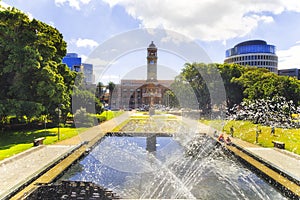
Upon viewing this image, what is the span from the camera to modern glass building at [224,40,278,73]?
89188 millimetres

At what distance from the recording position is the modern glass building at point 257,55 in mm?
89188

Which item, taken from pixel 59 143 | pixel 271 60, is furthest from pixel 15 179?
pixel 271 60

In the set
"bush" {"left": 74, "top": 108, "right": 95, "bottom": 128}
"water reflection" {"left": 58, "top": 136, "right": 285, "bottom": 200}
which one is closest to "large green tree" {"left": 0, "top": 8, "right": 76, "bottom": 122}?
"water reflection" {"left": 58, "top": 136, "right": 285, "bottom": 200}

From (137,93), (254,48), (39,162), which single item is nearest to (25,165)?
(39,162)

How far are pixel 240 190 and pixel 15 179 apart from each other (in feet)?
25.1

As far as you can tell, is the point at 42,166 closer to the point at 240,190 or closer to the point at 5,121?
the point at 240,190

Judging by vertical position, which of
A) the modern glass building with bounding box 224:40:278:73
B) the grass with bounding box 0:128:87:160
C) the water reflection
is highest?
the modern glass building with bounding box 224:40:278:73

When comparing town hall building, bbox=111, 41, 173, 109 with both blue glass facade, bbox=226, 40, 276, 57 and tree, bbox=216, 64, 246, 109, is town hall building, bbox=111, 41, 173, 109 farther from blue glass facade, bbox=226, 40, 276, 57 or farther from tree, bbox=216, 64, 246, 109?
tree, bbox=216, 64, 246, 109

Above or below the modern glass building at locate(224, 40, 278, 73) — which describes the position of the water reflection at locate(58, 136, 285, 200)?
below

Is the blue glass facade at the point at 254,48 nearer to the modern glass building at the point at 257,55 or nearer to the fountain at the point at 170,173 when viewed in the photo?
the modern glass building at the point at 257,55

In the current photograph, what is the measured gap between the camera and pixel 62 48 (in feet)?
77.8

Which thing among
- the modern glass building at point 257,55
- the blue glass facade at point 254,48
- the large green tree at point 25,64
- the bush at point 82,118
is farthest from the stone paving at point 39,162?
the blue glass facade at point 254,48

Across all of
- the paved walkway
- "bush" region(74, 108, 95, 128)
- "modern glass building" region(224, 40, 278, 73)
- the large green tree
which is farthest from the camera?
"modern glass building" region(224, 40, 278, 73)

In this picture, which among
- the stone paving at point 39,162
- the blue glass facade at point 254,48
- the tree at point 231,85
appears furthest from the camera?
the blue glass facade at point 254,48
